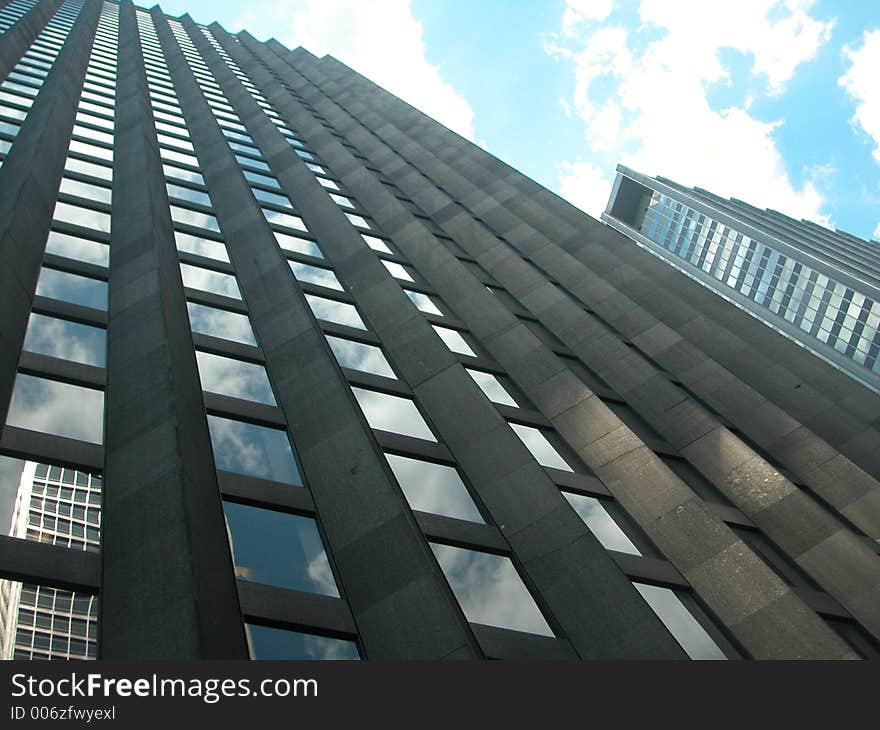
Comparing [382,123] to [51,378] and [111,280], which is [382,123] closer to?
[111,280]

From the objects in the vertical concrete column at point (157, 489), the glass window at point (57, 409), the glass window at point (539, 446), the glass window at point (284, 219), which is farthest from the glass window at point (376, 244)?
Answer: the glass window at point (57, 409)

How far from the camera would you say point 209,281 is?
22438mm

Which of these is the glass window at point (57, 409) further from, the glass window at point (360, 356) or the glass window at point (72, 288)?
the glass window at point (360, 356)

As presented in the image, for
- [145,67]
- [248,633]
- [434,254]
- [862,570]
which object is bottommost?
[248,633]

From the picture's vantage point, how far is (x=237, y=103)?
44938 mm

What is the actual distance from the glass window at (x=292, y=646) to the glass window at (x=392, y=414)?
21.7 feet

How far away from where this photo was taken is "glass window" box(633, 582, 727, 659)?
14312mm

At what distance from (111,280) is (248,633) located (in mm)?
11217

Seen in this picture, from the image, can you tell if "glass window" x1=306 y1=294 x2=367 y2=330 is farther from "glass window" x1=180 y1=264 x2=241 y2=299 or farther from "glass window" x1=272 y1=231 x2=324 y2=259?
"glass window" x1=272 y1=231 x2=324 y2=259

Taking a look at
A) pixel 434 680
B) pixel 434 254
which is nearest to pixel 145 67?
pixel 434 254

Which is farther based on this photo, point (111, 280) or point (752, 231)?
point (752, 231)

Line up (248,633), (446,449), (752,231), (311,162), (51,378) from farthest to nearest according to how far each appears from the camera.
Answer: (752,231) < (311,162) < (446,449) < (51,378) < (248,633)

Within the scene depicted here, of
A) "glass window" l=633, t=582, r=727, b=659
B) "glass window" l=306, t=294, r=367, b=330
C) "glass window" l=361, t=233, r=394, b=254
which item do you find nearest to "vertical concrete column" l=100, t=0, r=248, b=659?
"glass window" l=306, t=294, r=367, b=330

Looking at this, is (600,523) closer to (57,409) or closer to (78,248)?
(57,409)
